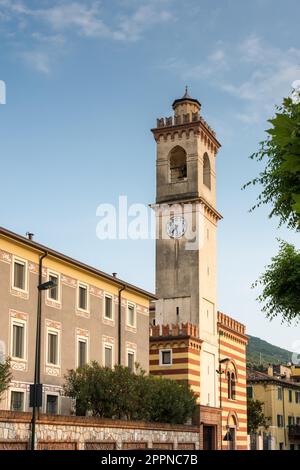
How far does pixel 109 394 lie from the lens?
36.5 m

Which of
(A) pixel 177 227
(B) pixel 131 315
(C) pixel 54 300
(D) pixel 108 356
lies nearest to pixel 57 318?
(C) pixel 54 300

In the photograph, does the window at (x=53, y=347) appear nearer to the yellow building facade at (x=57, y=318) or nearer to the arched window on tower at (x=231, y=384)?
the yellow building facade at (x=57, y=318)

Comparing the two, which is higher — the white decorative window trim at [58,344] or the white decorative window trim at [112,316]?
the white decorative window trim at [112,316]

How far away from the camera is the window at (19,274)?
118ft

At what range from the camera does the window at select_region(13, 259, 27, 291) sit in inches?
1413

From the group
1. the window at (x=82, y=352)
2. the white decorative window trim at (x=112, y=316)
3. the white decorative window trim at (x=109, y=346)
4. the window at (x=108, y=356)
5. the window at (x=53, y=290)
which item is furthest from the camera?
the white decorative window trim at (x=112, y=316)

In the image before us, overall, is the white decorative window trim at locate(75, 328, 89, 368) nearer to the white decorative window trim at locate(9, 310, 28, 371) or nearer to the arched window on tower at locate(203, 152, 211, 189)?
the white decorative window trim at locate(9, 310, 28, 371)

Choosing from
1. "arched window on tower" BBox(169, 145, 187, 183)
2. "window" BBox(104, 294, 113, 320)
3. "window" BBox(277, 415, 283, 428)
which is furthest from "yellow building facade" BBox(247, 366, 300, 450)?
"window" BBox(104, 294, 113, 320)

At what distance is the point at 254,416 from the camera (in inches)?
2864

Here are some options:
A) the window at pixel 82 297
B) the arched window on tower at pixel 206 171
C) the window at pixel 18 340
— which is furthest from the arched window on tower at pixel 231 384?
the window at pixel 18 340

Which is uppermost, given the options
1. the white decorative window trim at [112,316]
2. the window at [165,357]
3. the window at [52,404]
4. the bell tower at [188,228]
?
the bell tower at [188,228]

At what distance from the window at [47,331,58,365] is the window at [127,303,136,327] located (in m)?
8.58

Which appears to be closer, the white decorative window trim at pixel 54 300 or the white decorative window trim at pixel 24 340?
the white decorative window trim at pixel 24 340

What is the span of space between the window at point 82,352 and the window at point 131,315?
18.5 ft
